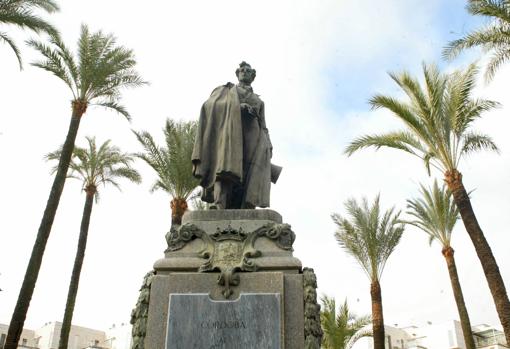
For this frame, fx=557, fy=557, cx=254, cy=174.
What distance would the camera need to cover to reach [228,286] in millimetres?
5598

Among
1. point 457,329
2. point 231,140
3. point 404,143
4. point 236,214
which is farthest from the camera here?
point 457,329

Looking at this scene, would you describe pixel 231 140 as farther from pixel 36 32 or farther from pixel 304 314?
pixel 36 32

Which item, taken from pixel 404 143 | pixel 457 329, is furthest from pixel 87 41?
pixel 457 329

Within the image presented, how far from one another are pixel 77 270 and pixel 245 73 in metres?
13.3

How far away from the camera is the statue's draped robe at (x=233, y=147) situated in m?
6.71

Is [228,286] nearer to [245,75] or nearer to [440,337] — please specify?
[245,75]

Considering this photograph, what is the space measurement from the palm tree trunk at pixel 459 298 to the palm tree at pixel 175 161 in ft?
31.7

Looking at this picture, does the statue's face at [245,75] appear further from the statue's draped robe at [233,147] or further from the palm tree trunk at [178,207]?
the palm tree trunk at [178,207]

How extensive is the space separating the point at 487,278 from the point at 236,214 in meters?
9.25

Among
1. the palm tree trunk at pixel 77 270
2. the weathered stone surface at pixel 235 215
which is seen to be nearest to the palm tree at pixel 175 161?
the palm tree trunk at pixel 77 270

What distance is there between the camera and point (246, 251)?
5855 mm

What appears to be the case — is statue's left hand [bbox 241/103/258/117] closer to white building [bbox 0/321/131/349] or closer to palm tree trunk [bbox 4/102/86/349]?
palm tree trunk [bbox 4/102/86/349]

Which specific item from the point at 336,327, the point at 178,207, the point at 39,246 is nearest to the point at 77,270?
the point at 178,207

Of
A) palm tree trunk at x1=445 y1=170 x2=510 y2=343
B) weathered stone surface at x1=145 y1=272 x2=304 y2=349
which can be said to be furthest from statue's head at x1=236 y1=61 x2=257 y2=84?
palm tree trunk at x1=445 y1=170 x2=510 y2=343
